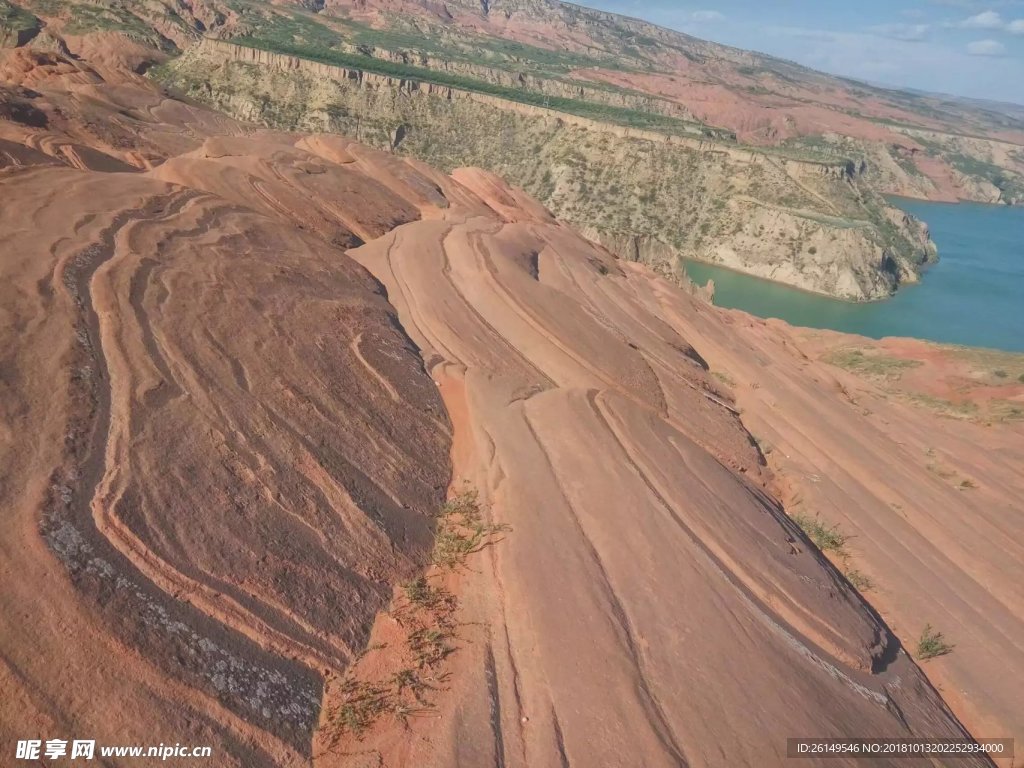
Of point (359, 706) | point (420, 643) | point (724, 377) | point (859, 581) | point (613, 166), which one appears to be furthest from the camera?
point (613, 166)

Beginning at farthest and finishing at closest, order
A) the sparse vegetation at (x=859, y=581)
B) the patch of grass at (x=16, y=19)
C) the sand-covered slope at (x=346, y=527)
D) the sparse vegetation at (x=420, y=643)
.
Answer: the patch of grass at (x=16, y=19)
the sparse vegetation at (x=859, y=581)
the sparse vegetation at (x=420, y=643)
the sand-covered slope at (x=346, y=527)

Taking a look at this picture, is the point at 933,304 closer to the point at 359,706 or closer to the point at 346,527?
the point at 346,527

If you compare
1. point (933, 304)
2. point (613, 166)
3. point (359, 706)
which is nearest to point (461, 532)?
point (359, 706)

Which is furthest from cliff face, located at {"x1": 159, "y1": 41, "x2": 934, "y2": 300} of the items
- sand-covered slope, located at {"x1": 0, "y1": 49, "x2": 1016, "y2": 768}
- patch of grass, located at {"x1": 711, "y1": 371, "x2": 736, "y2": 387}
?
sand-covered slope, located at {"x1": 0, "y1": 49, "x2": 1016, "y2": 768}

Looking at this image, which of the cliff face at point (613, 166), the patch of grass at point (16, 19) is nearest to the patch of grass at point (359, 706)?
the cliff face at point (613, 166)

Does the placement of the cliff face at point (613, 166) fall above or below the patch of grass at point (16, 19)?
below

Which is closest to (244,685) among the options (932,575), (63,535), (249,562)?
(249,562)

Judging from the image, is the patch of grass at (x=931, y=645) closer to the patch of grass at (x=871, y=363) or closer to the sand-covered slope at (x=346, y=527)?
the sand-covered slope at (x=346, y=527)
